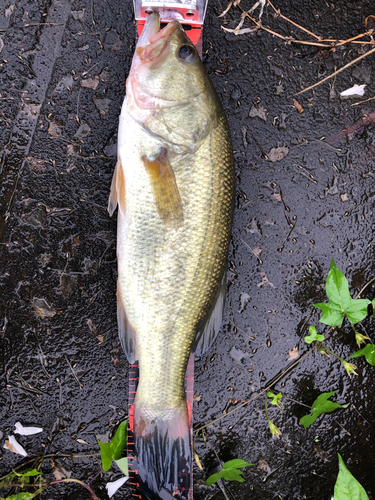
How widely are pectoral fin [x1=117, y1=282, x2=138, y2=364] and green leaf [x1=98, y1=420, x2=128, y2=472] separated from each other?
51cm

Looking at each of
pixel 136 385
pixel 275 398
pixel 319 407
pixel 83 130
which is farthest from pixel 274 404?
pixel 83 130

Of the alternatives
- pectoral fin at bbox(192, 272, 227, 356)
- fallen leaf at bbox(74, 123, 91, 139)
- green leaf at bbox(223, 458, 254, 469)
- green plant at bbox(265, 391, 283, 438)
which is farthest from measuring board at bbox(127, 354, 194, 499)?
fallen leaf at bbox(74, 123, 91, 139)

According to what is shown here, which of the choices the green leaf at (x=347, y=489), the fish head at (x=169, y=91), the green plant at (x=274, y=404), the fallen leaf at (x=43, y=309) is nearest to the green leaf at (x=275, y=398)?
the green plant at (x=274, y=404)

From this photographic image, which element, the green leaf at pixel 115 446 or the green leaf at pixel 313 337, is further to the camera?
the green leaf at pixel 313 337

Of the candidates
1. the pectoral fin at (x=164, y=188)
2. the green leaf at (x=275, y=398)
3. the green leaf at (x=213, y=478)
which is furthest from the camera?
the green leaf at (x=275, y=398)

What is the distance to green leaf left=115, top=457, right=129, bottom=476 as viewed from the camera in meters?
1.98

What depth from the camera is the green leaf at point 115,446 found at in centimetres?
191

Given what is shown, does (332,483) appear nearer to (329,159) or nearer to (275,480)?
(275,480)

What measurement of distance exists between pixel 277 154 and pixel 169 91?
2.86 feet

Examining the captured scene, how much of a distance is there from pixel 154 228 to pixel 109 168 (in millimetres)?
673

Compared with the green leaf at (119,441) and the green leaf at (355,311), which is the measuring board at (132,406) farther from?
the green leaf at (355,311)

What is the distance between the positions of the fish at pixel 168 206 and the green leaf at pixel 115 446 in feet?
1.01

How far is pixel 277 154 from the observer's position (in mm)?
2193

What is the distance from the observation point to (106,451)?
6.34 feet
